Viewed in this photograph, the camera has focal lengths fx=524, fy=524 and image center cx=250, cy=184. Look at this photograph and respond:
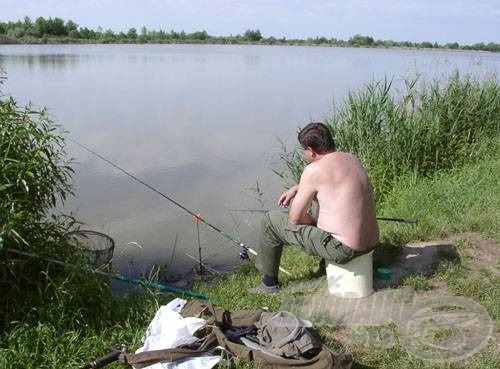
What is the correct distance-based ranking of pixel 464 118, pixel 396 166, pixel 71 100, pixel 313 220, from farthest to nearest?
pixel 71 100 < pixel 464 118 < pixel 396 166 < pixel 313 220

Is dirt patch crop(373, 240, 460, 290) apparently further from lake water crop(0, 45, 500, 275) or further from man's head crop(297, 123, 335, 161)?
lake water crop(0, 45, 500, 275)

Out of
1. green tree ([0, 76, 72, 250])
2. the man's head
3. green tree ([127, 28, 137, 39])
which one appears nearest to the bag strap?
green tree ([0, 76, 72, 250])

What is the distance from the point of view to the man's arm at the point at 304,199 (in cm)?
315

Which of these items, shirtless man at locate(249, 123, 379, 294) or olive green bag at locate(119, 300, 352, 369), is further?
shirtless man at locate(249, 123, 379, 294)

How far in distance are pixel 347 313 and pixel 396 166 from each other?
347 centimetres

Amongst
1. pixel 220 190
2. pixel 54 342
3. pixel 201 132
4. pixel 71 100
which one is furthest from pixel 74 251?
pixel 71 100

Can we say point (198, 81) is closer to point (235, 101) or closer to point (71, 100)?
point (235, 101)

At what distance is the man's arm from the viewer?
315 cm

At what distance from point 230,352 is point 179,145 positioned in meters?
6.93

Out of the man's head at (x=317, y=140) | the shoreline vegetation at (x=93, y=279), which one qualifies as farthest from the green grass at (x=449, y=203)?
the man's head at (x=317, y=140)

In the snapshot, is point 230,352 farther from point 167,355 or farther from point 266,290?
point 266,290

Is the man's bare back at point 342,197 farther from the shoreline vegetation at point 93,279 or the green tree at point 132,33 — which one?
the green tree at point 132,33

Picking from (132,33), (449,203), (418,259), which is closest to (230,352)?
(418,259)

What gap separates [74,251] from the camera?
3242 mm
